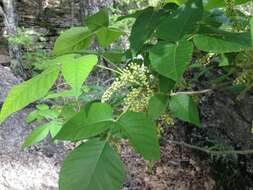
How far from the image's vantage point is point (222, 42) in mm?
1091

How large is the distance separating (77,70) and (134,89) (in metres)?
0.25

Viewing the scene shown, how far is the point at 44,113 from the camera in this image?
2.74m

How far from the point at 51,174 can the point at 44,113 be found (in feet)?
5.38

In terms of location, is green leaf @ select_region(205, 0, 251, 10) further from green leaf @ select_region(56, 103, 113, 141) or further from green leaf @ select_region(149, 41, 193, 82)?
green leaf @ select_region(56, 103, 113, 141)

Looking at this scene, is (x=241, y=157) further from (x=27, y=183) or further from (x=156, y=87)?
(x=156, y=87)

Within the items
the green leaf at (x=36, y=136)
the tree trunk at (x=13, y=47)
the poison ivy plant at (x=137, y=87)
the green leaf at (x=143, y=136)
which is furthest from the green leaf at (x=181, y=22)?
the tree trunk at (x=13, y=47)

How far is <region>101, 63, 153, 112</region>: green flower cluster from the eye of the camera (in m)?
1.16

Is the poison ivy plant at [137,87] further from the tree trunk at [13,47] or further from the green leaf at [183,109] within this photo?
the tree trunk at [13,47]

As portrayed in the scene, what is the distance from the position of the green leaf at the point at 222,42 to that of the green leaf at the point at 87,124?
33 cm

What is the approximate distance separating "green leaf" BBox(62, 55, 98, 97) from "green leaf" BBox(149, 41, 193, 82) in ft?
0.57

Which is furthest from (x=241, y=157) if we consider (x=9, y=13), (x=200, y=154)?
(x=9, y=13)

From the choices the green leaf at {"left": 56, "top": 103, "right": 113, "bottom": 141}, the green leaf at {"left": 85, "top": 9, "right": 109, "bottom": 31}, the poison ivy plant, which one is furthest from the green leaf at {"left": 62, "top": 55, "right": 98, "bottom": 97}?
the green leaf at {"left": 85, "top": 9, "right": 109, "bottom": 31}

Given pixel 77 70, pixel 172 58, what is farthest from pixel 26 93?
pixel 172 58

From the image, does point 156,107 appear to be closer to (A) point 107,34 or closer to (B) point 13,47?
(A) point 107,34
